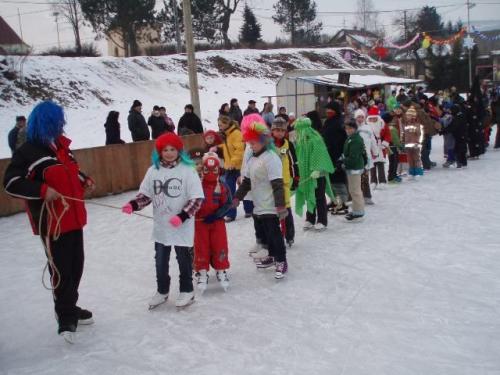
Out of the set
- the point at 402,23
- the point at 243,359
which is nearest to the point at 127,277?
the point at 243,359

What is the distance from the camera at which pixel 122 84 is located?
2811cm

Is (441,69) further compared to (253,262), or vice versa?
(441,69)

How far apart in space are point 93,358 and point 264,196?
2.36 metres

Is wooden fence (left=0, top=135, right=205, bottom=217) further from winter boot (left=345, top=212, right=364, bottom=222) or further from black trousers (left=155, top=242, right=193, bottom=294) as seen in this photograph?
black trousers (left=155, top=242, right=193, bottom=294)

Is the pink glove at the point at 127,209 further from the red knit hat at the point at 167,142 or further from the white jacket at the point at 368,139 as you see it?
the white jacket at the point at 368,139

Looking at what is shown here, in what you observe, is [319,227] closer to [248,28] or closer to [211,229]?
[211,229]

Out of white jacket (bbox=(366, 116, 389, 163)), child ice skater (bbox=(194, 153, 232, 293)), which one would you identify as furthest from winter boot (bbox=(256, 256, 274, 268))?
white jacket (bbox=(366, 116, 389, 163))

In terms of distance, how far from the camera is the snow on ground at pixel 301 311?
382cm

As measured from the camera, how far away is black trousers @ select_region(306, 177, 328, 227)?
730 centimetres

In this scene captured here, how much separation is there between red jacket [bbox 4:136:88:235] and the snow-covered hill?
14637 mm

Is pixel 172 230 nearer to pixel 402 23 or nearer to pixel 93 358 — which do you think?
pixel 93 358

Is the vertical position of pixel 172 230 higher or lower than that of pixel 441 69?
lower

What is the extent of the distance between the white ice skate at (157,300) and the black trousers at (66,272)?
0.75 m

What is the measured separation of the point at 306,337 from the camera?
13.6 feet
